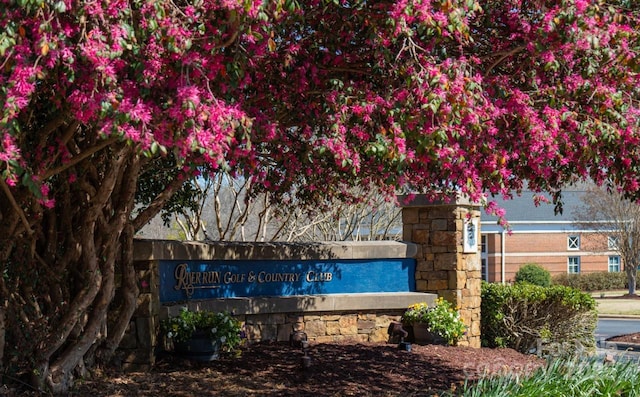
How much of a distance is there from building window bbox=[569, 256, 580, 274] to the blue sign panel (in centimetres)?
3681

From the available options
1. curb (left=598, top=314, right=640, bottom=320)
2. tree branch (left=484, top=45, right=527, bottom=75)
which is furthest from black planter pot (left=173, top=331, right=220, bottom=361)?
curb (left=598, top=314, right=640, bottom=320)

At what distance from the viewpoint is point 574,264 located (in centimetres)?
4716

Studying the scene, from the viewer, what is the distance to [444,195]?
834 centimetres

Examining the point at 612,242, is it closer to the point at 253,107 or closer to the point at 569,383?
the point at 569,383

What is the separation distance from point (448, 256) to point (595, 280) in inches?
1339

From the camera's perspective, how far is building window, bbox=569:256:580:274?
1849 inches

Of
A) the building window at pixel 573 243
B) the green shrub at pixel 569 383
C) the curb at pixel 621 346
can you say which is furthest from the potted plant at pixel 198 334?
the building window at pixel 573 243

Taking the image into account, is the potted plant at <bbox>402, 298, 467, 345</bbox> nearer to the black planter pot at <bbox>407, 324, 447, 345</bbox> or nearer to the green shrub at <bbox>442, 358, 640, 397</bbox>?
the black planter pot at <bbox>407, 324, 447, 345</bbox>

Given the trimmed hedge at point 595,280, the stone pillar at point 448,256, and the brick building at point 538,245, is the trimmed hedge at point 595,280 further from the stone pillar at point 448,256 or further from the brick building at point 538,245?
the stone pillar at point 448,256

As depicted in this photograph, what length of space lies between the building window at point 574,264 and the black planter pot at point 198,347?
4057cm

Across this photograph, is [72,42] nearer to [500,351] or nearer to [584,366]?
[584,366]

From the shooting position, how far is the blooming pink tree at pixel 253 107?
4.99m

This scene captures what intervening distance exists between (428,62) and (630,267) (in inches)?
1398

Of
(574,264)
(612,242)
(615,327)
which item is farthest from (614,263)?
(615,327)
